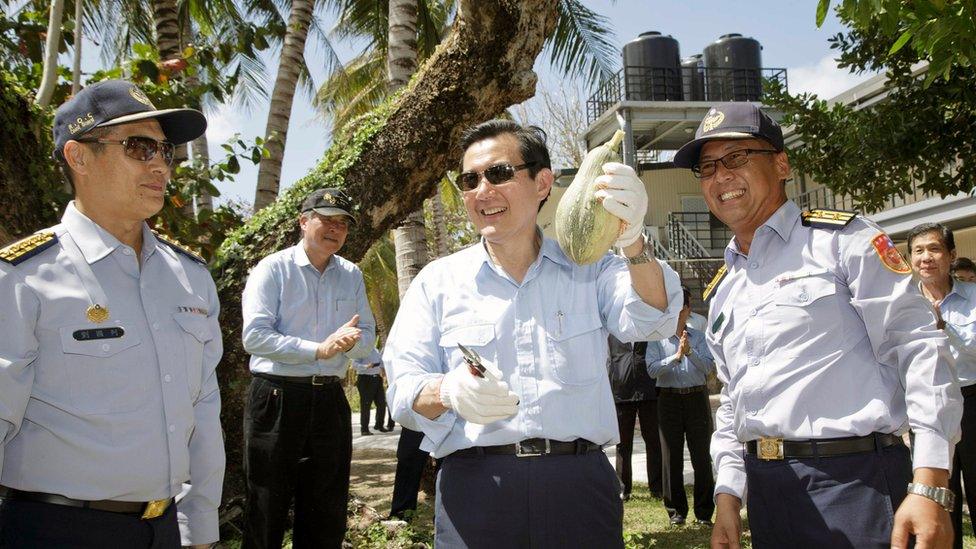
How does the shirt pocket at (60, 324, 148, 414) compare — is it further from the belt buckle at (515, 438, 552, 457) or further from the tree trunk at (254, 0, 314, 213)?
the tree trunk at (254, 0, 314, 213)

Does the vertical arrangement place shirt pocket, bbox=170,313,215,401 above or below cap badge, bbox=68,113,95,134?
below

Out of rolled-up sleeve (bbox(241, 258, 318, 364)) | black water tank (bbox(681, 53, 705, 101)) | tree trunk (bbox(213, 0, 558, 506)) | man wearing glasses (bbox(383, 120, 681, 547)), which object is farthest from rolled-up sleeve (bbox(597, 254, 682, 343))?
black water tank (bbox(681, 53, 705, 101))

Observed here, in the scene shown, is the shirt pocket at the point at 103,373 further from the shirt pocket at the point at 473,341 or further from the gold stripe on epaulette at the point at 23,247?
the shirt pocket at the point at 473,341

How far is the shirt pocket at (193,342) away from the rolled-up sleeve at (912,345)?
7.54 feet

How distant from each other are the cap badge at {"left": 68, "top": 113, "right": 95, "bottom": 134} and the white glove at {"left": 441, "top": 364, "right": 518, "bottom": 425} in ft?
Result: 5.16

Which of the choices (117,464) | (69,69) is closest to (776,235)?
(117,464)

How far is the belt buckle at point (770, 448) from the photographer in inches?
110

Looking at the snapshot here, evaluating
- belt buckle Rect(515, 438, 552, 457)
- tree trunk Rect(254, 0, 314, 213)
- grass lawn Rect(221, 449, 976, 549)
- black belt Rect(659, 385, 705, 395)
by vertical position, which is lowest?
grass lawn Rect(221, 449, 976, 549)

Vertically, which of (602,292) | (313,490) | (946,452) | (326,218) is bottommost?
(313,490)

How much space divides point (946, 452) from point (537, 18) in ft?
14.9

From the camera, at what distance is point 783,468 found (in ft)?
9.08

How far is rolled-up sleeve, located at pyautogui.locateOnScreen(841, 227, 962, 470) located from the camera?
2494mm

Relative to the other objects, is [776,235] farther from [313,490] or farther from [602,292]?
[313,490]

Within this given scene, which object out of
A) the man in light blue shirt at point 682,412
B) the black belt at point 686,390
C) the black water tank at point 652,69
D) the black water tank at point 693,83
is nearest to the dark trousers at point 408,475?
the man in light blue shirt at point 682,412
